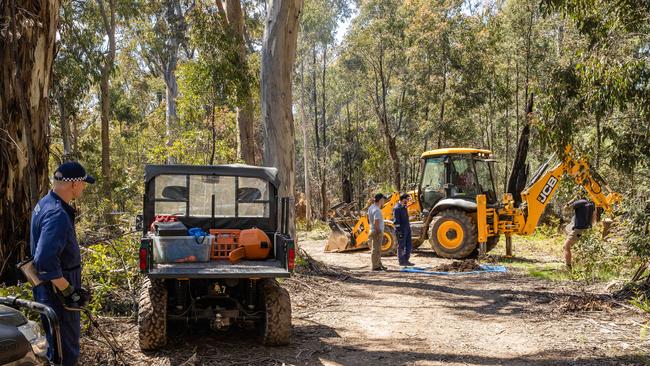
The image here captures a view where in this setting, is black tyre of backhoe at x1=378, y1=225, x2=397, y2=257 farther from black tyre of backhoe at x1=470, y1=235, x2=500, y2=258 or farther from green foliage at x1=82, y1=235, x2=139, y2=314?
green foliage at x1=82, y1=235, x2=139, y2=314

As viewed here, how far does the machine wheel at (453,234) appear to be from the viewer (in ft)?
49.5

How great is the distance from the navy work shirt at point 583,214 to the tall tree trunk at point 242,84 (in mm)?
8092

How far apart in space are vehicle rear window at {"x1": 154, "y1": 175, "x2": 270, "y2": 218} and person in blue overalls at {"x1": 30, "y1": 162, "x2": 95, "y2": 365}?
2518 millimetres

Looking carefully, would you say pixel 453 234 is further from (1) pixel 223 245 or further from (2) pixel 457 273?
(1) pixel 223 245

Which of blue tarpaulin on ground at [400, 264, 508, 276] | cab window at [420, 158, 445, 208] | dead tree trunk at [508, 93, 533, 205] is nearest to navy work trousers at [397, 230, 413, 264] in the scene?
blue tarpaulin on ground at [400, 264, 508, 276]

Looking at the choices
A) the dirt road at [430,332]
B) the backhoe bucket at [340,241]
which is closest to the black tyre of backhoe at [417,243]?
the backhoe bucket at [340,241]

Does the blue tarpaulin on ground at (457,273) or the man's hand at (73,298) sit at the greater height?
the man's hand at (73,298)

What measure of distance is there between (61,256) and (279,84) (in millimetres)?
8222

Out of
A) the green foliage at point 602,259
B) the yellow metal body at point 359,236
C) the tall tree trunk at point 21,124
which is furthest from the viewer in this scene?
the yellow metal body at point 359,236

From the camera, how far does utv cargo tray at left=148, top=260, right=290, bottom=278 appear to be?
5.94m

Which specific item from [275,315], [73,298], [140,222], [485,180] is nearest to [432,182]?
[485,180]

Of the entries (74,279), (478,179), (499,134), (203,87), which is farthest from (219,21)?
(499,134)

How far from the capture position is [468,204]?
50.0ft

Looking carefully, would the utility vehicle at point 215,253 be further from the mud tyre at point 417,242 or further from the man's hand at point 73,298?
the mud tyre at point 417,242
